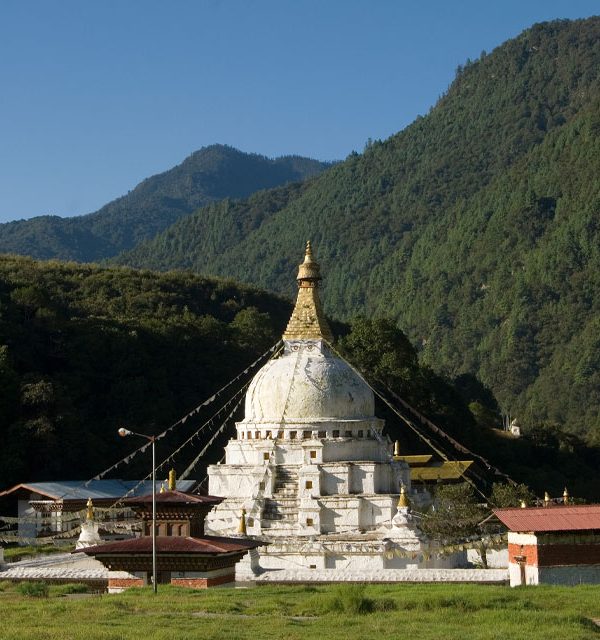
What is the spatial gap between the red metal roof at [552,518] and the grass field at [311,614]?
3.35 metres

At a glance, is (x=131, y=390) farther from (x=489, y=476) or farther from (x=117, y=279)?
(x=117, y=279)

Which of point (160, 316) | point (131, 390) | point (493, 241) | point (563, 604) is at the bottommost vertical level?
point (563, 604)

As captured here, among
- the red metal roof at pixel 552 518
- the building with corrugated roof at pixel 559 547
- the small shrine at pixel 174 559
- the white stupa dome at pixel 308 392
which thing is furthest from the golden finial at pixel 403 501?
the small shrine at pixel 174 559

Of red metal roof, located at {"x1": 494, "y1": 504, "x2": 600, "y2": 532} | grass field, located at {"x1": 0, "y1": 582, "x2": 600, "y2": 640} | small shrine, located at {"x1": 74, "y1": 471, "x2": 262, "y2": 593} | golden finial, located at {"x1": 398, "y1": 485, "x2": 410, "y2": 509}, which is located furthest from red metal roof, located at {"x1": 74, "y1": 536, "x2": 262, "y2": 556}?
golden finial, located at {"x1": 398, "y1": 485, "x2": 410, "y2": 509}

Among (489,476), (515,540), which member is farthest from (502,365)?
(515,540)

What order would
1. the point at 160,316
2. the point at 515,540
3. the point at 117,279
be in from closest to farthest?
the point at 515,540 < the point at 160,316 < the point at 117,279

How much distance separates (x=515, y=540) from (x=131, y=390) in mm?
45079

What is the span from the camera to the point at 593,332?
460 feet

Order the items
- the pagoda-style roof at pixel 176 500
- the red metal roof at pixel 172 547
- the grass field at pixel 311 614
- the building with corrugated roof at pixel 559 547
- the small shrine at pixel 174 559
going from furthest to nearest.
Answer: the pagoda-style roof at pixel 176 500 < the building with corrugated roof at pixel 559 547 < the small shrine at pixel 174 559 < the red metal roof at pixel 172 547 < the grass field at pixel 311 614

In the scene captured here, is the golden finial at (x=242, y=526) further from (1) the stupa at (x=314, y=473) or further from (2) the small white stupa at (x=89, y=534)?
(2) the small white stupa at (x=89, y=534)

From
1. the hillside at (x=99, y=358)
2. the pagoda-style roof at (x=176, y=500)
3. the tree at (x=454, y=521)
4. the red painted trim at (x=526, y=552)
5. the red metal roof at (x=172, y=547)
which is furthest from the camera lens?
the hillside at (x=99, y=358)

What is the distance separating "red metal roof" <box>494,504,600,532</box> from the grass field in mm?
3349

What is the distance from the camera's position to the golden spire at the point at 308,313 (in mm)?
61406

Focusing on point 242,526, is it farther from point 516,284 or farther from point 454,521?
point 516,284
